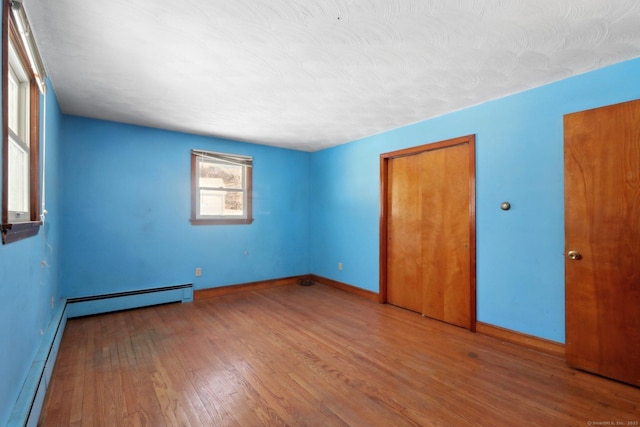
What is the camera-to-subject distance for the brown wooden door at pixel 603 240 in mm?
2076

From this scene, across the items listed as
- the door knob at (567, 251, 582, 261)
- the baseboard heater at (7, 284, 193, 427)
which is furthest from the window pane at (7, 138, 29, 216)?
the door knob at (567, 251, 582, 261)

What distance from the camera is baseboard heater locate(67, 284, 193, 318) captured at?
3465 mm

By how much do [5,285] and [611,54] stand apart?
3.87m

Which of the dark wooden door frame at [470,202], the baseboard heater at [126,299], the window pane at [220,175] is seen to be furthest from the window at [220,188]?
the dark wooden door frame at [470,202]

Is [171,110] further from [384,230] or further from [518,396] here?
[518,396]

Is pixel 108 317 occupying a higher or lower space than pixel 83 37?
lower

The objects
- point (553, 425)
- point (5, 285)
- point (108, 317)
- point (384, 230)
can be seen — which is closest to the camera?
point (5, 285)

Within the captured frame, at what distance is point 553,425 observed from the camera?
169cm

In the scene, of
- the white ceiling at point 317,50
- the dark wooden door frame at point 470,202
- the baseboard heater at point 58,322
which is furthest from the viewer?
the dark wooden door frame at point 470,202

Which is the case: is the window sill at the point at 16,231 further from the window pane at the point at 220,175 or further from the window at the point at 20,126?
the window pane at the point at 220,175

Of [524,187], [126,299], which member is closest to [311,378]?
[524,187]

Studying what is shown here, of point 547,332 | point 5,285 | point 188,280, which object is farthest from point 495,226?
point 188,280

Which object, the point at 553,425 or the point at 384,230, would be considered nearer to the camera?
the point at 553,425

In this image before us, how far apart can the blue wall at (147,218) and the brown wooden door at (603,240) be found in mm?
3862
